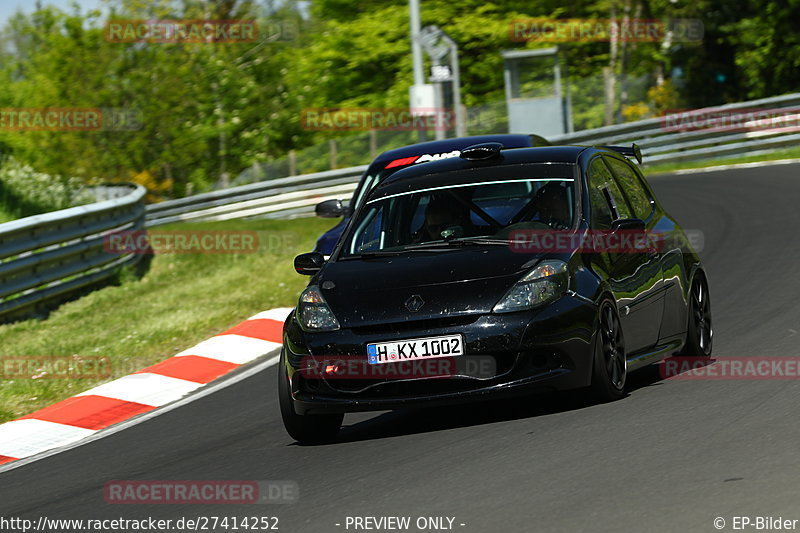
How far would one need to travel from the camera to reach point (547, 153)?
28.2 feet

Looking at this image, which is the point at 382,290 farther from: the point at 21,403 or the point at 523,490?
the point at 21,403

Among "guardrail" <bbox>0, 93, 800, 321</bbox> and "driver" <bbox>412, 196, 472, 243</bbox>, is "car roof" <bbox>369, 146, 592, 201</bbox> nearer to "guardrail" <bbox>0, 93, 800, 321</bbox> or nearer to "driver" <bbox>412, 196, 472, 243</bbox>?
"driver" <bbox>412, 196, 472, 243</bbox>

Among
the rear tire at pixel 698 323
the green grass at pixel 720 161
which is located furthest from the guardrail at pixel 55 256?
the green grass at pixel 720 161

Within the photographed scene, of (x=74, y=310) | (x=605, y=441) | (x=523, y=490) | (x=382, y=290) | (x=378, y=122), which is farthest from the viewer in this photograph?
(x=378, y=122)

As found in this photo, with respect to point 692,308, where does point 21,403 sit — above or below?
below

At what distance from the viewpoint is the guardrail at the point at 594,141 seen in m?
27.5

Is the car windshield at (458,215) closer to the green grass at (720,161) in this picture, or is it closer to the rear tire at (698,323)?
the rear tire at (698,323)

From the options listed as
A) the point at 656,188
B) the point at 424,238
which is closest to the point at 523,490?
the point at 424,238

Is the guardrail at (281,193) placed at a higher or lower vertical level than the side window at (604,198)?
lower

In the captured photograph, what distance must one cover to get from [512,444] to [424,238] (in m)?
1.85

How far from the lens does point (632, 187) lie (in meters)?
Answer: 9.15

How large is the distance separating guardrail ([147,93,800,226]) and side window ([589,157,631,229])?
739 inches

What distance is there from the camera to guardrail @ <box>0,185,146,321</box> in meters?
14.2

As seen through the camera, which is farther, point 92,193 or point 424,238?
point 92,193
